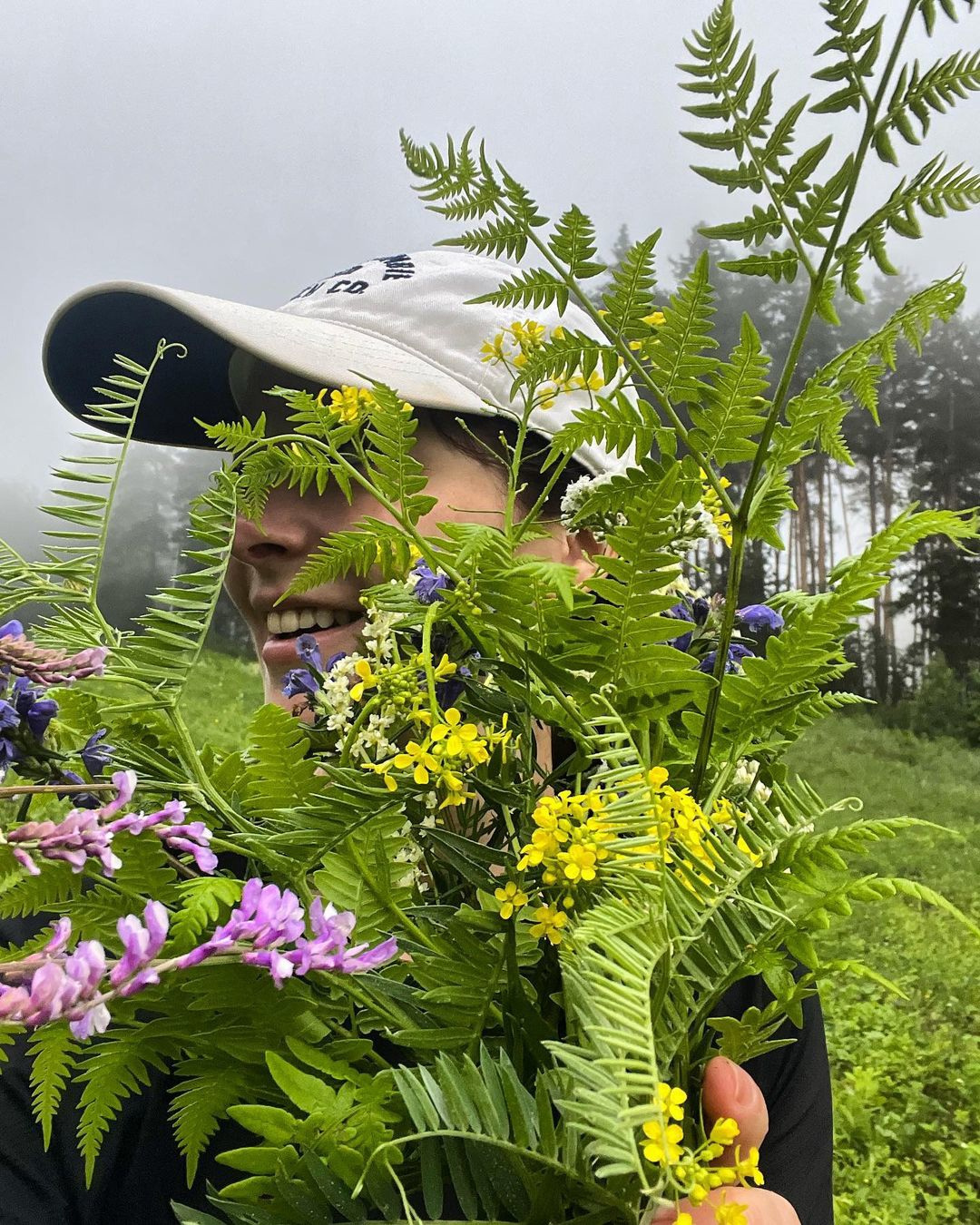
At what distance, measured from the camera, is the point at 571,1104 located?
20 cm

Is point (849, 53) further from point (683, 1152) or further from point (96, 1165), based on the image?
point (96, 1165)

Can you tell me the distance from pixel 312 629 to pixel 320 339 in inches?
10.0

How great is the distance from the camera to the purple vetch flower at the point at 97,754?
0.31 meters

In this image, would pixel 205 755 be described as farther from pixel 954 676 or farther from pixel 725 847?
pixel 954 676

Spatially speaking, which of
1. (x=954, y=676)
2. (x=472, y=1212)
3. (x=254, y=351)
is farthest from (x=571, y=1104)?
(x=954, y=676)

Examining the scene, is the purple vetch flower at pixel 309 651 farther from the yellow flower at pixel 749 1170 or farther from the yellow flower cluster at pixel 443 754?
the yellow flower at pixel 749 1170

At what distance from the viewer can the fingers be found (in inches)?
9.8

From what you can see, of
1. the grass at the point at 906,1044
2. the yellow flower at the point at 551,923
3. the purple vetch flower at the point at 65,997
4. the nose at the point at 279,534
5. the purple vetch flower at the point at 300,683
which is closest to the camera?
the purple vetch flower at the point at 65,997

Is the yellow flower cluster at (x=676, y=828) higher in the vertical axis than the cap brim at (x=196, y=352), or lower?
lower

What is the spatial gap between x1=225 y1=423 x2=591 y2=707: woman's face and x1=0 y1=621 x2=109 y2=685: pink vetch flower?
1.45 feet

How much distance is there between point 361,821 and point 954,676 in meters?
9.19

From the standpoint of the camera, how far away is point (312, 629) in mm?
784

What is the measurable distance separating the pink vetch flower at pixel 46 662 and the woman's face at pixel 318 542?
0.44 meters

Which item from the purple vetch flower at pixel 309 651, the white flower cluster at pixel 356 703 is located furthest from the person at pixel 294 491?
the white flower cluster at pixel 356 703
